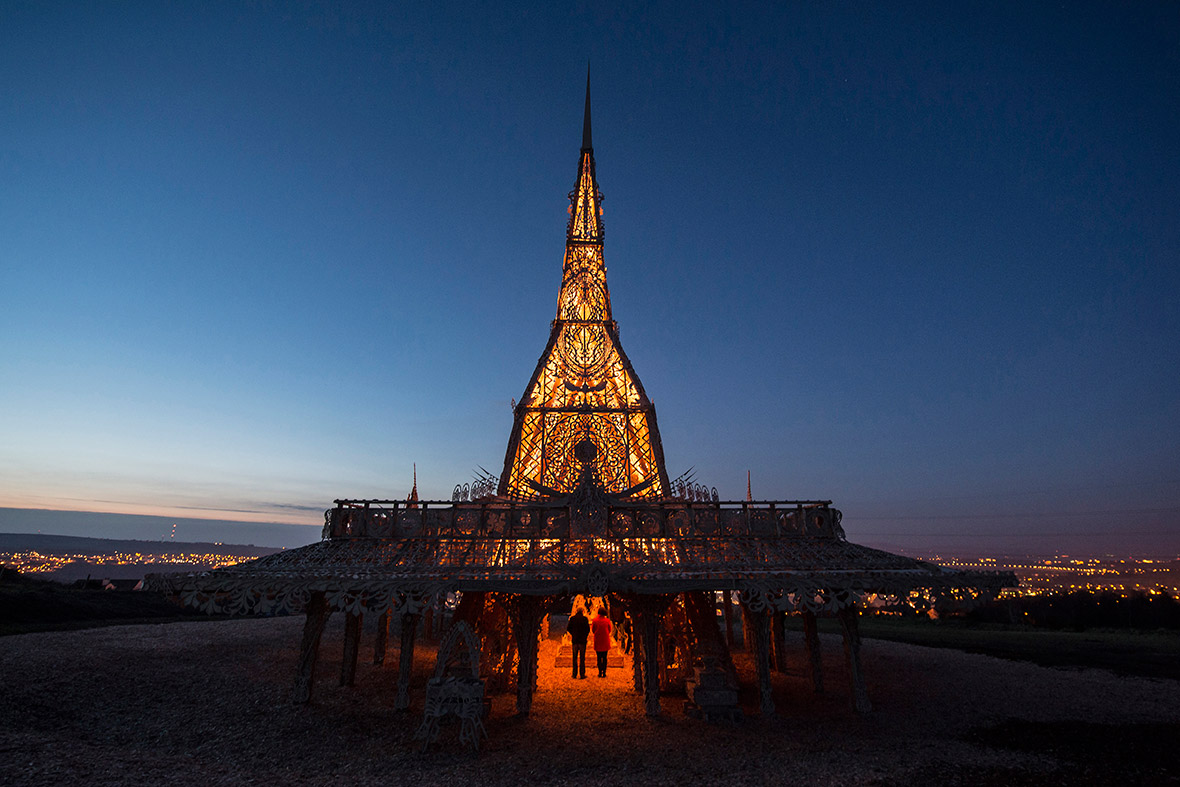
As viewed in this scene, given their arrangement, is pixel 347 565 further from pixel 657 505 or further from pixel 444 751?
pixel 657 505

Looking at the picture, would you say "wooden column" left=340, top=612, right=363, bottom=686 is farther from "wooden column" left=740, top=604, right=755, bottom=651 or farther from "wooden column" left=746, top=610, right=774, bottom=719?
"wooden column" left=740, top=604, right=755, bottom=651

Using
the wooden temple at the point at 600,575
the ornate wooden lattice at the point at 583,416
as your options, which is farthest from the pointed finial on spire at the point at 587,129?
the wooden temple at the point at 600,575

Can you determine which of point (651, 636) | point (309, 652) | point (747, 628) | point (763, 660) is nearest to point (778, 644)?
point (747, 628)

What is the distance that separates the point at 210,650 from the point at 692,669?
14699 millimetres

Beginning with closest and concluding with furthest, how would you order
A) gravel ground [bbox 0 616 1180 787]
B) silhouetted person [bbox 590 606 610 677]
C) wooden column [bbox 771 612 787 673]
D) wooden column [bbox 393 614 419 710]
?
gravel ground [bbox 0 616 1180 787] → wooden column [bbox 393 614 419 710] → silhouetted person [bbox 590 606 610 677] → wooden column [bbox 771 612 787 673]

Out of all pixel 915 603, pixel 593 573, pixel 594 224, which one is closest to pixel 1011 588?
pixel 915 603

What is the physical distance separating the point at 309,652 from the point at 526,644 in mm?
4671

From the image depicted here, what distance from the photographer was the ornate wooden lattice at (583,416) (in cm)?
1886

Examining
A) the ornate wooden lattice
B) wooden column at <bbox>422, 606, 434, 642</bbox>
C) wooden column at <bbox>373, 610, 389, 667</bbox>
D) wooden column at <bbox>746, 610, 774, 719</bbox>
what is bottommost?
wooden column at <bbox>422, 606, 434, 642</bbox>

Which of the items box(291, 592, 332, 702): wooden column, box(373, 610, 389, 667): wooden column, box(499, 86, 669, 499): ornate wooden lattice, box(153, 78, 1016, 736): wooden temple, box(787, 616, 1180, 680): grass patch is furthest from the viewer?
box(499, 86, 669, 499): ornate wooden lattice

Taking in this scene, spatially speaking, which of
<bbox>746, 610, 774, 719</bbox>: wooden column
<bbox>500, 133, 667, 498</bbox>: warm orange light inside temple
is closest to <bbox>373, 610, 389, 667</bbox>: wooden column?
<bbox>500, 133, 667, 498</bbox>: warm orange light inside temple

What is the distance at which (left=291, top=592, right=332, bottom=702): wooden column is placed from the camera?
492 inches

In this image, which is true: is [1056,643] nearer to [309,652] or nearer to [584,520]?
[584,520]

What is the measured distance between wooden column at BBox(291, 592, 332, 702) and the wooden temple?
0.11ft
